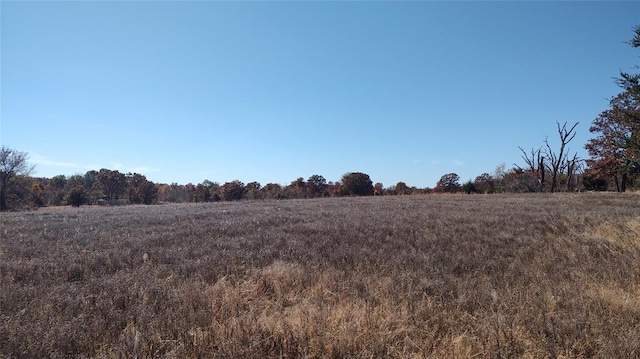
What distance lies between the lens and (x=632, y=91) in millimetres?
10758

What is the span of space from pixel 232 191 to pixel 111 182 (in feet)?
129

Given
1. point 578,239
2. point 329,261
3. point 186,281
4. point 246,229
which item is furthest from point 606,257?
point 246,229

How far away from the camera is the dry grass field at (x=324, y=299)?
346 centimetres

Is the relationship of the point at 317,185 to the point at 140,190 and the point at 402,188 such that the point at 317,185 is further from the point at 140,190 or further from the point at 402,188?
the point at 140,190

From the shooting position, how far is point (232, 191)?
79.1 metres

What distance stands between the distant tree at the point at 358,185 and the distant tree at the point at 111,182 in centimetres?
6443

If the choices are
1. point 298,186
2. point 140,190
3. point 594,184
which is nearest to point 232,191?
point 298,186

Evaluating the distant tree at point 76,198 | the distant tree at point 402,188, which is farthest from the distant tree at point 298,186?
the distant tree at point 76,198

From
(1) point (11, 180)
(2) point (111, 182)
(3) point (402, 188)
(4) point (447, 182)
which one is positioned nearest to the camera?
(1) point (11, 180)

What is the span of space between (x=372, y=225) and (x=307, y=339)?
9.39m

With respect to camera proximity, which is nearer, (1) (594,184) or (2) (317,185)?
(1) (594,184)

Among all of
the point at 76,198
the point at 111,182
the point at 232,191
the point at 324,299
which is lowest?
the point at 324,299

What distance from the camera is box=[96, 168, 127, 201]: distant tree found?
294 feet

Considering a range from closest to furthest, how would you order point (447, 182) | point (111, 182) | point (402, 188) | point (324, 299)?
point (324, 299)
point (447, 182)
point (402, 188)
point (111, 182)
